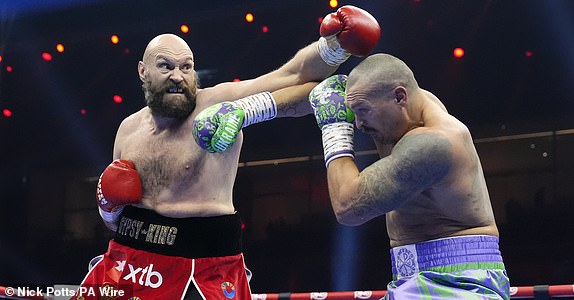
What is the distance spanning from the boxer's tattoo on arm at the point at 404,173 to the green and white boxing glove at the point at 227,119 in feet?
1.52

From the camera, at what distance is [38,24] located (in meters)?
6.41

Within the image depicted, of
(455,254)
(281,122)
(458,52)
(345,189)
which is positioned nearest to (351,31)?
(345,189)

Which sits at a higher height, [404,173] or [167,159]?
[167,159]

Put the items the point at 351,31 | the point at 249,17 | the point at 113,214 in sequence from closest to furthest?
the point at 351,31 < the point at 113,214 < the point at 249,17

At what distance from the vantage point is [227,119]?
205 cm

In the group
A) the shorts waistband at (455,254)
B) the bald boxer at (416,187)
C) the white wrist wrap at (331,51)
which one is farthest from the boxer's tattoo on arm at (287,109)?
the shorts waistband at (455,254)

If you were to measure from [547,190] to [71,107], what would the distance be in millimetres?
4444

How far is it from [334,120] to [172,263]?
74 centimetres

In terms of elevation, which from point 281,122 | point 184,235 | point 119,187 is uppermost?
point 281,122

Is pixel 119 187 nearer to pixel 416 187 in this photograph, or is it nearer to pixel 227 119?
pixel 227 119

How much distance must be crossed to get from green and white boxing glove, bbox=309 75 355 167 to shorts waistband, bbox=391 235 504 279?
0.32 m

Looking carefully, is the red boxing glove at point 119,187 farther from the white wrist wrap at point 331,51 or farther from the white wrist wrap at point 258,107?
the white wrist wrap at point 331,51

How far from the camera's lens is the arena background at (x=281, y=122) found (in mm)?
5750

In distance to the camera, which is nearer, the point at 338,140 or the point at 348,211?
the point at 348,211
